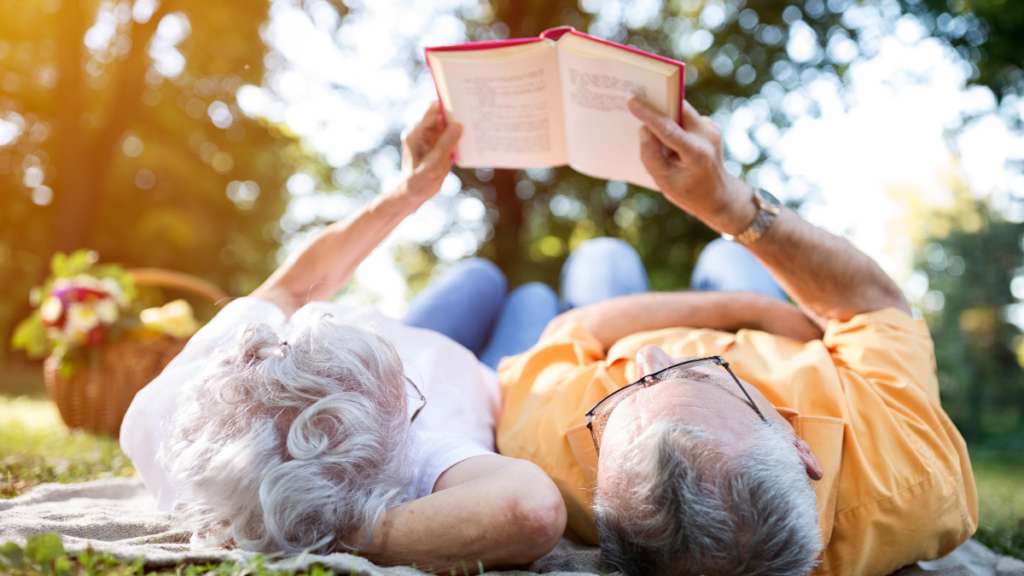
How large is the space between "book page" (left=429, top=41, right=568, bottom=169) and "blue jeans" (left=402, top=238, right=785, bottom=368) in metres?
0.90

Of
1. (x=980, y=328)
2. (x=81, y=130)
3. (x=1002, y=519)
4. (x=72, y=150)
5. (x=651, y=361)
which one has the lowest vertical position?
(x=980, y=328)

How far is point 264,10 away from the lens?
8.35 meters

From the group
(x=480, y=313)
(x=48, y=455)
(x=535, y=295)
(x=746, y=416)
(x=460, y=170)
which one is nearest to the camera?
(x=746, y=416)

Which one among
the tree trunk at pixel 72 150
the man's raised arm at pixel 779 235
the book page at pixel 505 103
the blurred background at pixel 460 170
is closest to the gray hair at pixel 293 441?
the book page at pixel 505 103

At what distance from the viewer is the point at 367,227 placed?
6.71 feet

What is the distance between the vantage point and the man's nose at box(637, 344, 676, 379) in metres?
1.39

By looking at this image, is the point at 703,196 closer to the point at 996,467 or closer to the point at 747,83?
the point at 996,467

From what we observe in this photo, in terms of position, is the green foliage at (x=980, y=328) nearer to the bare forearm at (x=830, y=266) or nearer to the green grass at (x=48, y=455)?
the bare forearm at (x=830, y=266)

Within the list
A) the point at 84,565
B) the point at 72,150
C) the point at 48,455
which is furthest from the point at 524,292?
the point at 72,150

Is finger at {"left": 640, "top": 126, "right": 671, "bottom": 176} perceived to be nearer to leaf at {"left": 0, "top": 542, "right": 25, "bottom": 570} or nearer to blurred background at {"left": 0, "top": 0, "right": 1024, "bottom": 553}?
leaf at {"left": 0, "top": 542, "right": 25, "bottom": 570}

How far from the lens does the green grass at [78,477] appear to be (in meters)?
0.97

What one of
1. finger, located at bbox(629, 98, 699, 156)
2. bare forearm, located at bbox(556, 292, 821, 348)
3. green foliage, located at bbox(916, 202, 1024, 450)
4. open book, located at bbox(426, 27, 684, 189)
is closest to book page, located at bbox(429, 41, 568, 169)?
open book, located at bbox(426, 27, 684, 189)

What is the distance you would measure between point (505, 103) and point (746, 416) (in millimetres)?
1243

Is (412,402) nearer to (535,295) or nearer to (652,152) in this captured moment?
(652,152)
